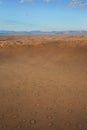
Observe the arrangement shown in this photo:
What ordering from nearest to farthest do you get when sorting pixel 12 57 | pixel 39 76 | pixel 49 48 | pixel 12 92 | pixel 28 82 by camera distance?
1. pixel 12 92
2. pixel 28 82
3. pixel 39 76
4. pixel 12 57
5. pixel 49 48

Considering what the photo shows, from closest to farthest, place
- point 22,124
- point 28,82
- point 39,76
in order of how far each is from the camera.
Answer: point 22,124 < point 28,82 < point 39,76

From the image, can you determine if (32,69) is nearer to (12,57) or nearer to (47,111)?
(12,57)

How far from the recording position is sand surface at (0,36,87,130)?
847 centimetres

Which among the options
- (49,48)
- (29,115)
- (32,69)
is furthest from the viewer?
(49,48)

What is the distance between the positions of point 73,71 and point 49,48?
9.33 meters

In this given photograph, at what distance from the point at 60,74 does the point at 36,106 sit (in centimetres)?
619

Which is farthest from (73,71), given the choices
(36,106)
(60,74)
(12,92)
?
(36,106)

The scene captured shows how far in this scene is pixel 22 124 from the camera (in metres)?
8.22

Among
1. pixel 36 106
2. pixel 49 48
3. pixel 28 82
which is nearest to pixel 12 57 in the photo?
pixel 49 48

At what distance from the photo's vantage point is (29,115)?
8.98 metres

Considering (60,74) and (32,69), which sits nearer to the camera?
(60,74)

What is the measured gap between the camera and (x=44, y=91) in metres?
12.1

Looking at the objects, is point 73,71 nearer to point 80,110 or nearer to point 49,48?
point 80,110

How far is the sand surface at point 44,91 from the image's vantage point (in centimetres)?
847
